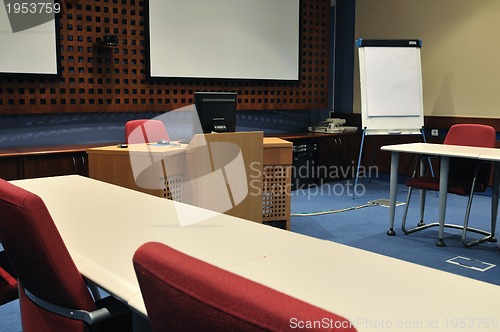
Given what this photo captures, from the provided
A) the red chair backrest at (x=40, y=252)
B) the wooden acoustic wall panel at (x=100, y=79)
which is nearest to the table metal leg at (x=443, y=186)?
the wooden acoustic wall panel at (x=100, y=79)

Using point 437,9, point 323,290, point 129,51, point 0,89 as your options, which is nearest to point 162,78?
point 129,51

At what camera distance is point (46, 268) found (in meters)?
1.21

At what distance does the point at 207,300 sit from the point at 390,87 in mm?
5482

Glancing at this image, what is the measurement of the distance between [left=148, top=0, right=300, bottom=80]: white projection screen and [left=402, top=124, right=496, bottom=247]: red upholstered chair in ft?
8.03

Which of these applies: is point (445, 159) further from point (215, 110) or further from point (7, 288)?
point (7, 288)

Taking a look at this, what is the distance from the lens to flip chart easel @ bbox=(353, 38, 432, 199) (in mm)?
5652

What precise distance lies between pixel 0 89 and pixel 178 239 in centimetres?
351

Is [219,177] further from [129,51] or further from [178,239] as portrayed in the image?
[129,51]

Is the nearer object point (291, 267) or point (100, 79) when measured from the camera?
point (291, 267)

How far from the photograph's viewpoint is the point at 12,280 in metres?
1.81

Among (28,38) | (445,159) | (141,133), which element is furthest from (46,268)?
(28,38)

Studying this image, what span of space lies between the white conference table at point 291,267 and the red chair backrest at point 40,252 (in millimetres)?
66

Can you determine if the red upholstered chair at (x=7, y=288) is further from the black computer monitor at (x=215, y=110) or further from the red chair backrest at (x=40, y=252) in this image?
the black computer monitor at (x=215, y=110)

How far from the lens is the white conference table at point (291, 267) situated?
103 centimetres
